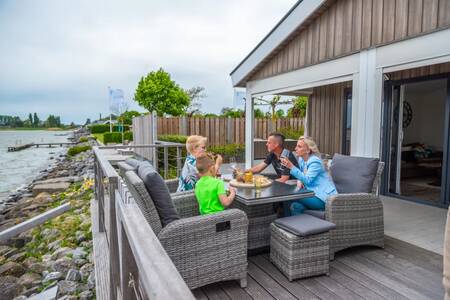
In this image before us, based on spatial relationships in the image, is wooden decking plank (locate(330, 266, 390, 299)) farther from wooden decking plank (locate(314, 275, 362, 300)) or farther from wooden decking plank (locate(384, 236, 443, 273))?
wooden decking plank (locate(384, 236, 443, 273))

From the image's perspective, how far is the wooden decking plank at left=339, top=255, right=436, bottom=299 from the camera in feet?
7.29

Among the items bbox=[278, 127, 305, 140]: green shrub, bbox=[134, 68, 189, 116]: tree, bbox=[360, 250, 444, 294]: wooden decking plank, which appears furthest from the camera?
bbox=[134, 68, 189, 116]: tree

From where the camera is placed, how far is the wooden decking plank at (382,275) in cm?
222

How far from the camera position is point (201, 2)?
35.3ft

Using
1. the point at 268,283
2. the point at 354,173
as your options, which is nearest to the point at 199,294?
the point at 268,283

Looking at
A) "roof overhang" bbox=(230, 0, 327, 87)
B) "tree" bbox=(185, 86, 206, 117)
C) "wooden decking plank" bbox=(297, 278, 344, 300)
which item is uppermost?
"tree" bbox=(185, 86, 206, 117)

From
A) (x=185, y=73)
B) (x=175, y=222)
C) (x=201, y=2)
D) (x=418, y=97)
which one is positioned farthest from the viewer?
(x=185, y=73)

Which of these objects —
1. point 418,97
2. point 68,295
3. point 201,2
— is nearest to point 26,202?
point 68,295

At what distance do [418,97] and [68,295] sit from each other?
9022 mm

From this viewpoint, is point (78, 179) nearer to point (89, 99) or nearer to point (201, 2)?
point (201, 2)

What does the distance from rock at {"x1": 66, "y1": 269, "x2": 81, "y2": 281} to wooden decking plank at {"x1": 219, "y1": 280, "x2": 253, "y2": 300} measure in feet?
7.62

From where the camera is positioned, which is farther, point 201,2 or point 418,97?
point 201,2

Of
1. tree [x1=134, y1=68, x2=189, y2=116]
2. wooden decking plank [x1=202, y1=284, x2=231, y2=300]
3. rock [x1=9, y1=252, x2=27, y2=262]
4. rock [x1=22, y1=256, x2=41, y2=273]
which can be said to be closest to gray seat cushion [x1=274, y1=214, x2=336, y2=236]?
wooden decking plank [x1=202, y1=284, x2=231, y2=300]

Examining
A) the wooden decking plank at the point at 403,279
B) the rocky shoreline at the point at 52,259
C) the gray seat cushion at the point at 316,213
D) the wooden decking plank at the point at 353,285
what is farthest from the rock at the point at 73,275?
the wooden decking plank at the point at 403,279
